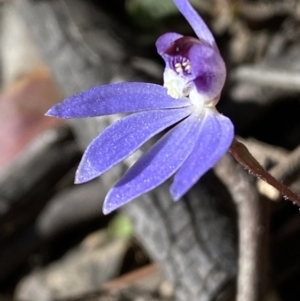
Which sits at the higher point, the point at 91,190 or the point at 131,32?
the point at 131,32

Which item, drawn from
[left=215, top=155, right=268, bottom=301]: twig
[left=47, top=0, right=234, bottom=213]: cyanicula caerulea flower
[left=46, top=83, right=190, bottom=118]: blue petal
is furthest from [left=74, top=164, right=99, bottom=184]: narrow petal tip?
[left=215, top=155, right=268, bottom=301]: twig

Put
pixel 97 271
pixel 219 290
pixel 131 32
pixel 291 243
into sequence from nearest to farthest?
pixel 219 290 < pixel 291 243 < pixel 97 271 < pixel 131 32

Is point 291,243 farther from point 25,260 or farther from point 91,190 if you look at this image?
point 25,260

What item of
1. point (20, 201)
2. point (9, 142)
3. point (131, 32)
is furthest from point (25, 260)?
point (131, 32)

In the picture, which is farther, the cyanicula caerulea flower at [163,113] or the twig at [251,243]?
the twig at [251,243]

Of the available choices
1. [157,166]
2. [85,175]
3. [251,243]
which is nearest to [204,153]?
[157,166]

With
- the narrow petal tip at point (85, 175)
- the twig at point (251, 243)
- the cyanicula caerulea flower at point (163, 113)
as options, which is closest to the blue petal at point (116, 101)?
the cyanicula caerulea flower at point (163, 113)

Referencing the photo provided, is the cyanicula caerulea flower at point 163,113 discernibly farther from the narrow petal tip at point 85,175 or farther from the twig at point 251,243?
the twig at point 251,243

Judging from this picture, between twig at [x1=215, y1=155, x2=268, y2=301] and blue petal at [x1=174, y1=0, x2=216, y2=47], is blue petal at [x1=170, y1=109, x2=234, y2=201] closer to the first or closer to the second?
blue petal at [x1=174, y1=0, x2=216, y2=47]
